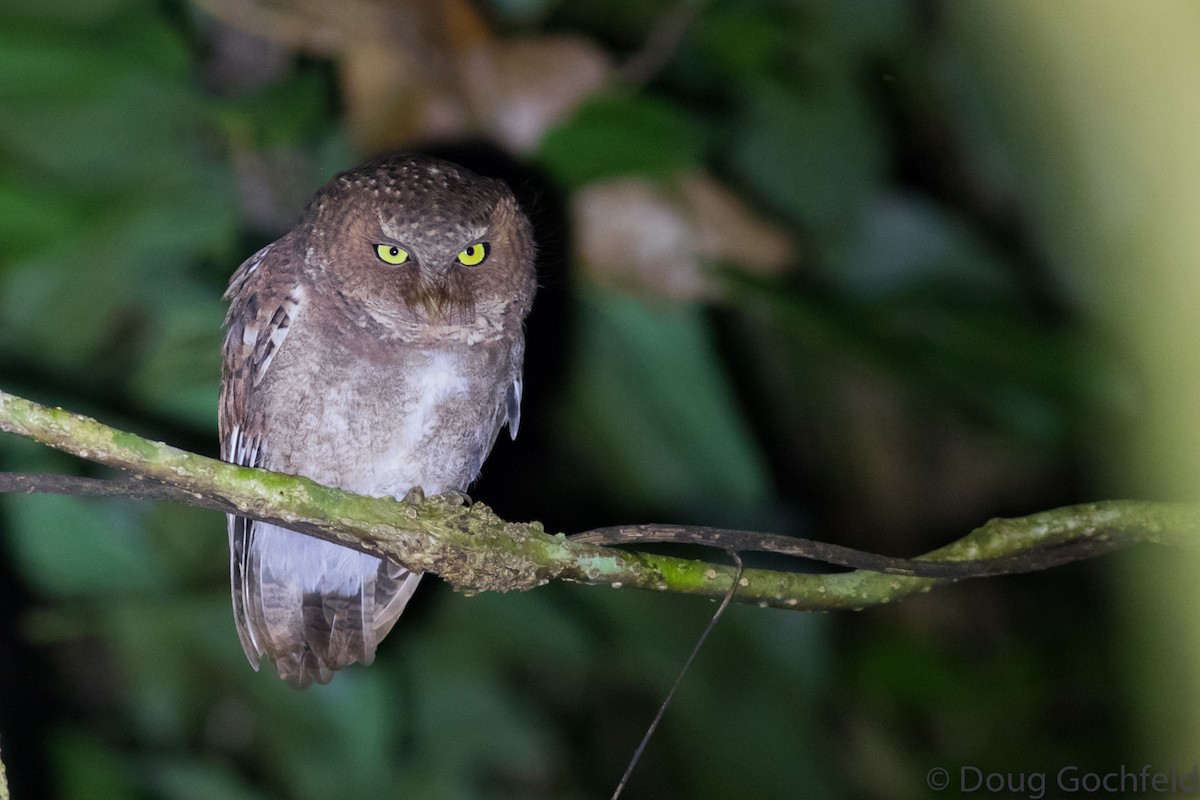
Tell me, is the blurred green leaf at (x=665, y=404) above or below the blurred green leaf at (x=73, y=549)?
above

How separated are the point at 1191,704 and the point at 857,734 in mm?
4562

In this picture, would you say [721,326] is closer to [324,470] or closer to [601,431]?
[601,431]

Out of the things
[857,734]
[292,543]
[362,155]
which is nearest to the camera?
[292,543]

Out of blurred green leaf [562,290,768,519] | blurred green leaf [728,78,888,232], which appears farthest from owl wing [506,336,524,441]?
blurred green leaf [728,78,888,232]

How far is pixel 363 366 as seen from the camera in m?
2.01

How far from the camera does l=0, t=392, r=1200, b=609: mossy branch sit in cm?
121

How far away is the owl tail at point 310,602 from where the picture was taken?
2.30 metres

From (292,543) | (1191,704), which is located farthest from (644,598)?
(1191,704)

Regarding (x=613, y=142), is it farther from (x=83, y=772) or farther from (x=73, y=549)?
(x=83, y=772)

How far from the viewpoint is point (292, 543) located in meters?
2.39

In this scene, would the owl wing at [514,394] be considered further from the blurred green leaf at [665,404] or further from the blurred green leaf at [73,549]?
the blurred green leaf at [73,549]

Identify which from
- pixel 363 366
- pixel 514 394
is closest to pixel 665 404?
pixel 514 394

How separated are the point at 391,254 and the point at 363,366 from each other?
0.79 ft

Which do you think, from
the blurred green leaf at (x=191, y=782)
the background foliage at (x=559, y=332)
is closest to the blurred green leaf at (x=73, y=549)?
the background foliage at (x=559, y=332)
